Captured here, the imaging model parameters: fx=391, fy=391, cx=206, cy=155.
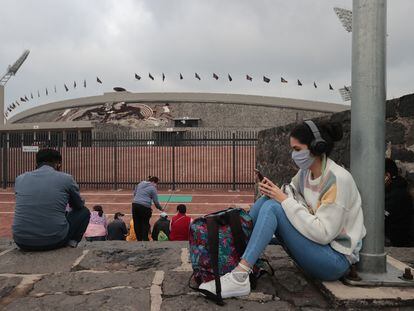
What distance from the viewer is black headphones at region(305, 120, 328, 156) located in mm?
2320

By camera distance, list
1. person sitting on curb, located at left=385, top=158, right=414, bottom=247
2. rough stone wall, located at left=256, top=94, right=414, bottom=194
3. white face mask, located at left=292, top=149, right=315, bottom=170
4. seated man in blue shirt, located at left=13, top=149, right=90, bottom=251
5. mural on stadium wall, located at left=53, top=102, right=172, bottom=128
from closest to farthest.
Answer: white face mask, located at left=292, top=149, right=315, bottom=170
seated man in blue shirt, located at left=13, top=149, right=90, bottom=251
person sitting on curb, located at left=385, top=158, right=414, bottom=247
rough stone wall, located at left=256, top=94, right=414, bottom=194
mural on stadium wall, located at left=53, top=102, right=172, bottom=128

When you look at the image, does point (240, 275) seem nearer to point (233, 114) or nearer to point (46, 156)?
point (46, 156)

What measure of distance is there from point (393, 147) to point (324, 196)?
7.23 ft

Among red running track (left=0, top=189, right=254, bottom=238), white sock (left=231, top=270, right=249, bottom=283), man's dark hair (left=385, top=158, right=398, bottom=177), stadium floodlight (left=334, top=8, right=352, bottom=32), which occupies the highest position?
stadium floodlight (left=334, top=8, right=352, bottom=32)

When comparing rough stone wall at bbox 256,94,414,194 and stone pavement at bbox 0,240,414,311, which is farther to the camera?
rough stone wall at bbox 256,94,414,194

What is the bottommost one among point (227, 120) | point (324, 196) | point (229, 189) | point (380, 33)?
point (229, 189)

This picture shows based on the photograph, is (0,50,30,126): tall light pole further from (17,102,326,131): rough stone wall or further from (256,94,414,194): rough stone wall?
(256,94,414,194): rough stone wall

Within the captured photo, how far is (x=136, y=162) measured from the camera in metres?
19.5

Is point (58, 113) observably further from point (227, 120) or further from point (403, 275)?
point (403, 275)

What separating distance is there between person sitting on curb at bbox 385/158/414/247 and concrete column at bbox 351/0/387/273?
52.1 inches

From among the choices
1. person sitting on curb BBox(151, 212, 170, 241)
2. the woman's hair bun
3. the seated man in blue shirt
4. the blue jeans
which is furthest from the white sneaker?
person sitting on curb BBox(151, 212, 170, 241)

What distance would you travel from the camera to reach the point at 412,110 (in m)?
3.79

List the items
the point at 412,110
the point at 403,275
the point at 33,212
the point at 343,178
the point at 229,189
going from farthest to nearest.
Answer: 1. the point at 229,189
2. the point at 412,110
3. the point at 33,212
4. the point at 403,275
5. the point at 343,178

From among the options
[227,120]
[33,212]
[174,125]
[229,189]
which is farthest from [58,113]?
[33,212]
